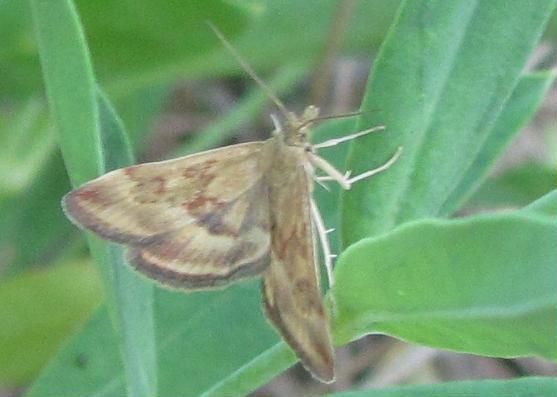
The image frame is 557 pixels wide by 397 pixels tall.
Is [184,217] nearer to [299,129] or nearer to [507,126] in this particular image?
[299,129]

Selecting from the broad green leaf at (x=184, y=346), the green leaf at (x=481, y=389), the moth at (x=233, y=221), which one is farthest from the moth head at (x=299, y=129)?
the green leaf at (x=481, y=389)

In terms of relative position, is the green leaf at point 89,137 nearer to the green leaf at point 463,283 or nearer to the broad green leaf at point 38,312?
the green leaf at point 463,283

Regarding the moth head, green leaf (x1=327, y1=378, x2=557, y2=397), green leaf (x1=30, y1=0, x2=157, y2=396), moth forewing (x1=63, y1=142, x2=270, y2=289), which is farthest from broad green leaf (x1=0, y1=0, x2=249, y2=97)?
green leaf (x1=327, y1=378, x2=557, y2=397)

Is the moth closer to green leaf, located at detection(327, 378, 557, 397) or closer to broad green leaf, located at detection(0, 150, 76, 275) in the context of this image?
green leaf, located at detection(327, 378, 557, 397)

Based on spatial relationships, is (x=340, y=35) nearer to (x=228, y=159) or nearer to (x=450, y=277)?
(x=228, y=159)

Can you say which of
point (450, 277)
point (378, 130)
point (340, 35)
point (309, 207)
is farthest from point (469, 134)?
point (340, 35)
